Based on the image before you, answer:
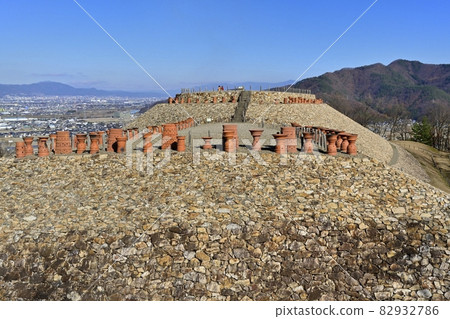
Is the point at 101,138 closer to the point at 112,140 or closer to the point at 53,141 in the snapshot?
the point at 112,140

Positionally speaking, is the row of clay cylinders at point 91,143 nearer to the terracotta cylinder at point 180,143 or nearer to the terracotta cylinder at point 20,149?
the terracotta cylinder at point 20,149

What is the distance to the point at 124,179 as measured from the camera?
11.0 meters

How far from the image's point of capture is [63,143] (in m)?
12.9

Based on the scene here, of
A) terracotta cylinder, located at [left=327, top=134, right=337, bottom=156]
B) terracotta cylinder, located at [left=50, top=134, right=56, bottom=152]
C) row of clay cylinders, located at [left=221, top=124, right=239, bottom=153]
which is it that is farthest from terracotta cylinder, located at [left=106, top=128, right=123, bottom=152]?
terracotta cylinder, located at [left=327, top=134, right=337, bottom=156]

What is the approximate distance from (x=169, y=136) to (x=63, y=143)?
4.16 metres

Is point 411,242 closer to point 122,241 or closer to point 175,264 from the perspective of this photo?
point 175,264

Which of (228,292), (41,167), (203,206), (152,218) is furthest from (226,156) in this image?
(41,167)

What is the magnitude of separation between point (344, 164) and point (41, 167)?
36.1ft

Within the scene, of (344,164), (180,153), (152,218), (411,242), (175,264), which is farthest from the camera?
(180,153)

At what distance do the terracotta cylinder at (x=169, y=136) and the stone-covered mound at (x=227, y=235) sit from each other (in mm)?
1916

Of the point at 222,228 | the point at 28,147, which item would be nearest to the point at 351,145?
the point at 222,228

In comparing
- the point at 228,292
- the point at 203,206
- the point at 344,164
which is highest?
the point at 344,164

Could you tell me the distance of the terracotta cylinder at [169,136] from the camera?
13.0 m

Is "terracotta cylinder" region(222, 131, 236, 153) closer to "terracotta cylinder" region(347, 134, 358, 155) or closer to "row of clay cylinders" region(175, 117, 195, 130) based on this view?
"terracotta cylinder" region(347, 134, 358, 155)
